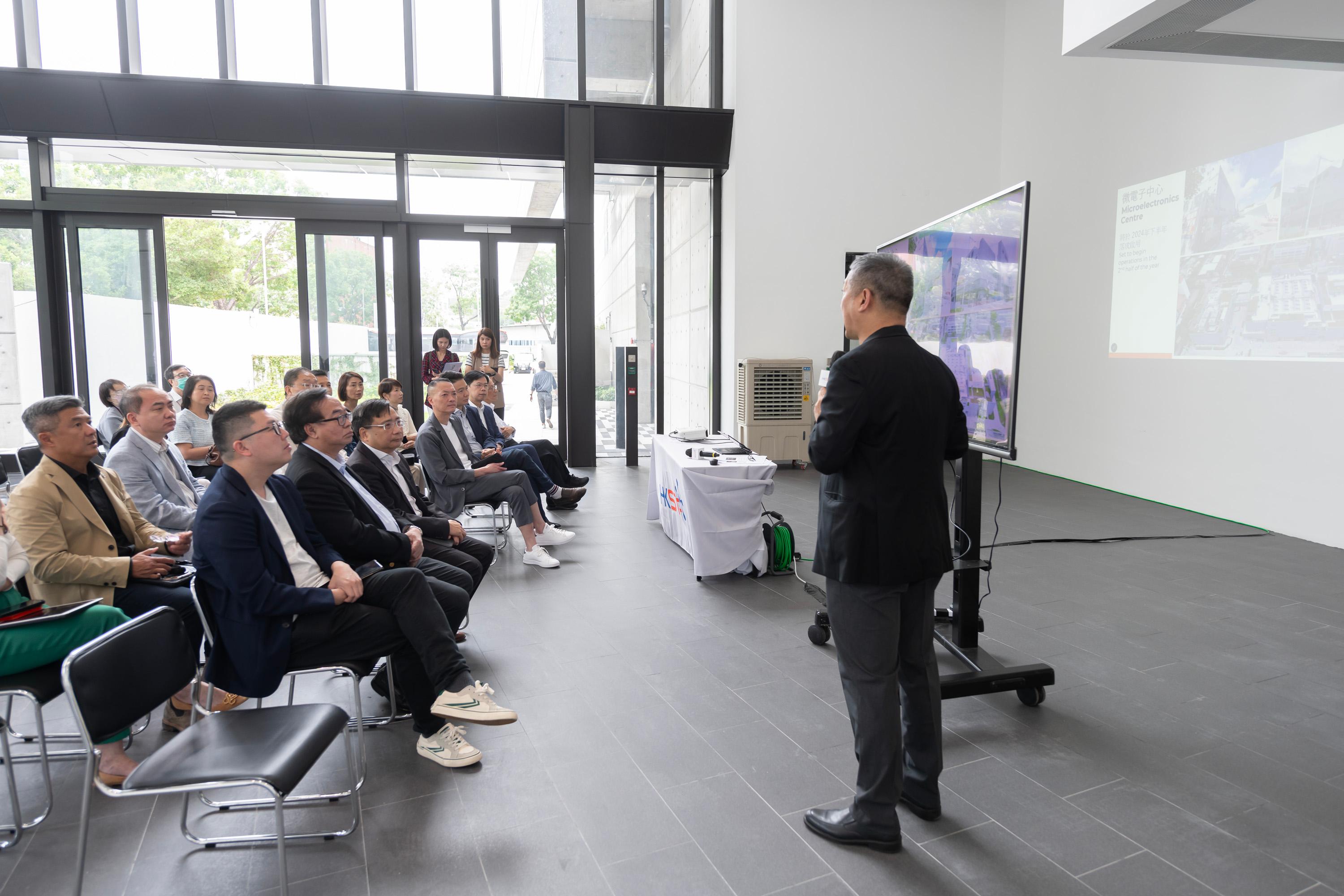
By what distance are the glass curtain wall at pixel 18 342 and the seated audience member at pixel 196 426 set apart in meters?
4.58

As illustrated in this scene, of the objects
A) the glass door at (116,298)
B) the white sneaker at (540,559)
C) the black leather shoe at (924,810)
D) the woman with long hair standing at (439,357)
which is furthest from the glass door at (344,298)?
the black leather shoe at (924,810)

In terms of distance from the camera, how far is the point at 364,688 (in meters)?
3.38

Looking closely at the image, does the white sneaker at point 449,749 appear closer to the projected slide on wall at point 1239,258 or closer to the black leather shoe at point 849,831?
the black leather shoe at point 849,831

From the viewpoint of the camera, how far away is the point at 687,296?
32.4 feet

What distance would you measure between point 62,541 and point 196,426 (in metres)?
2.62

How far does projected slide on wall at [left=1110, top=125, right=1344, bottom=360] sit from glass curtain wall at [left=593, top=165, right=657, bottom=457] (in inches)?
205

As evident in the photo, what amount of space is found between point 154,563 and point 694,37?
8.56 m

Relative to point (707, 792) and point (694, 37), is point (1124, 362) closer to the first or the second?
point (694, 37)

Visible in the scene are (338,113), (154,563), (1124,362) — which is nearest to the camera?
(154,563)

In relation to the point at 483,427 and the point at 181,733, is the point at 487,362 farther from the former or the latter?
the point at 181,733

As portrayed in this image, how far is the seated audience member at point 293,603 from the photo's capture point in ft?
7.66

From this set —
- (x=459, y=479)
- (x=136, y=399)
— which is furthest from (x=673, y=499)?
(x=136, y=399)

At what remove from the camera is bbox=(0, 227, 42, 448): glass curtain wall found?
8039mm

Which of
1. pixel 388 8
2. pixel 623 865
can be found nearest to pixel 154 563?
pixel 623 865
